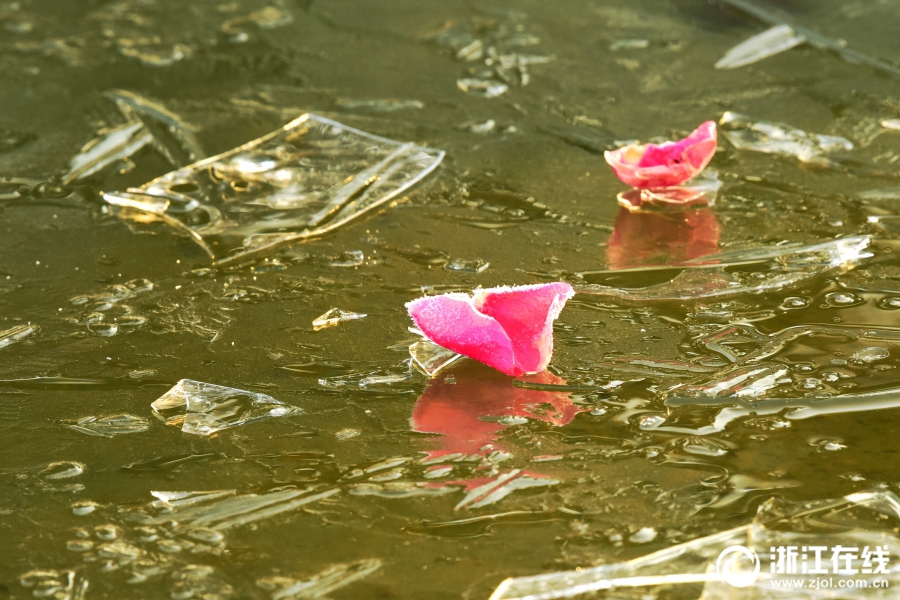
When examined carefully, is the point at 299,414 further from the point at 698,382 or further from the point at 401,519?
the point at 698,382

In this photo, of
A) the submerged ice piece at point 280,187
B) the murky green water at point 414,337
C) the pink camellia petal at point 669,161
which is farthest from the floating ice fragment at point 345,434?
the pink camellia petal at point 669,161

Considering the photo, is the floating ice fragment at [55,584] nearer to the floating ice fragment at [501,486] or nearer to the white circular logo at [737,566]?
the floating ice fragment at [501,486]

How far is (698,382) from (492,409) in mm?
285

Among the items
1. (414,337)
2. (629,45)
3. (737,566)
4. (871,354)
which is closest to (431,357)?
(414,337)

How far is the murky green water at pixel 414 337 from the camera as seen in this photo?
108cm

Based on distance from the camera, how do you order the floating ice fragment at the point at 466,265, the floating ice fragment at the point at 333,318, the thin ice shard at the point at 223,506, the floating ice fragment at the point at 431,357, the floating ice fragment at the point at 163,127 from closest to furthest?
the thin ice shard at the point at 223,506 < the floating ice fragment at the point at 431,357 < the floating ice fragment at the point at 333,318 < the floating ice fragment at the point at 466,265 < the floating ice fragment at the point at 163,127

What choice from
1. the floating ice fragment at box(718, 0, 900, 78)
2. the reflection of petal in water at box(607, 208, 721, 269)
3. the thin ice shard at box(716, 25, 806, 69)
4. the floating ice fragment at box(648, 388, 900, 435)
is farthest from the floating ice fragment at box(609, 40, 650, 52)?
the floating ice fragment at box(648, 388, 900, 435)

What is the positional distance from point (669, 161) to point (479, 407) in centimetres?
77

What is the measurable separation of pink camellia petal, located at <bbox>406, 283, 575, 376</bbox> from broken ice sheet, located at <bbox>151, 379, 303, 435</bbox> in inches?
9.2

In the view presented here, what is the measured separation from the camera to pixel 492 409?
126 centimetres

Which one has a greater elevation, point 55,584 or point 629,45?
point 629,45

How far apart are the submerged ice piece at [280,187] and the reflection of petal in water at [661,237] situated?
1.47ft

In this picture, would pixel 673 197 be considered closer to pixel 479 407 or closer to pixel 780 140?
pixel 780 140

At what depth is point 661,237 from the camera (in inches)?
66.5
